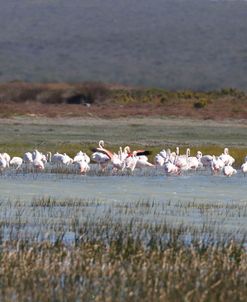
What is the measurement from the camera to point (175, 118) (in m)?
41.1

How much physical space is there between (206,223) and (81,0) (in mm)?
3743

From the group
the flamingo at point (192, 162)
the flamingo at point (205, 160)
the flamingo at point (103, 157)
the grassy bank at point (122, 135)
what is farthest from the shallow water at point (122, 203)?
the grassy bank at point (122, 135)

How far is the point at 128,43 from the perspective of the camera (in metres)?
10.8

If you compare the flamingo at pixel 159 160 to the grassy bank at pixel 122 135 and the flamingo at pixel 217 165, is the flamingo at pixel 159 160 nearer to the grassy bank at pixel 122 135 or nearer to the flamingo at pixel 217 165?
the flamingo at pixel 217 165

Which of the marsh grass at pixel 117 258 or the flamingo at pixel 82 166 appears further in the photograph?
the flamingo at pixel 82 166

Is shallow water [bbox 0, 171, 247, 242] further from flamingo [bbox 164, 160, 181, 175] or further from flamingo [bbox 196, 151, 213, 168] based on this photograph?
flamingo [bbox 196, 151, 213, 168]

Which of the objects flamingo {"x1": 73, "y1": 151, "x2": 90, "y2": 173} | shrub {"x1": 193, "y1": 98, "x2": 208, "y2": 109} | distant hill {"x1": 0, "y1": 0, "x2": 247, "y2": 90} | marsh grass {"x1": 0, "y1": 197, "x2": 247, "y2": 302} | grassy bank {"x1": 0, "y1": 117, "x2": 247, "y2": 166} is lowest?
grassy bank {"x1": 0, "y1": 117, "x2": 247, "y2": 166}

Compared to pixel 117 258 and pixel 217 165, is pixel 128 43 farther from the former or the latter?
pixel 217 165

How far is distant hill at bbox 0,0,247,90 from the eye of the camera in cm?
1059

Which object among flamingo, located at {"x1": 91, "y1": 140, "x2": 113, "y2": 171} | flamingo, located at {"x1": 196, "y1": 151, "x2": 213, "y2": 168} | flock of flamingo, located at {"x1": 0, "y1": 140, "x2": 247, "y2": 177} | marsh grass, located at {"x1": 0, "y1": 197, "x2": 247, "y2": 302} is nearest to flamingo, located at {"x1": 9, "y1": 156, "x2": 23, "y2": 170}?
flock of flamingo, located at {"x1": 0, "y1": 140, "x2": 247, "y2": 177}

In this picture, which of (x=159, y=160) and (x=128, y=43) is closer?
(x=128, y=43)

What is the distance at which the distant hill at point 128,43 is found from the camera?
1059 cm

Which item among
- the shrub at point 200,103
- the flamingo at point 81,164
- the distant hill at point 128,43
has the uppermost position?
the distant hill at point 128,43

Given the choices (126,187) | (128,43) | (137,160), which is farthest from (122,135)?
(128,43)
